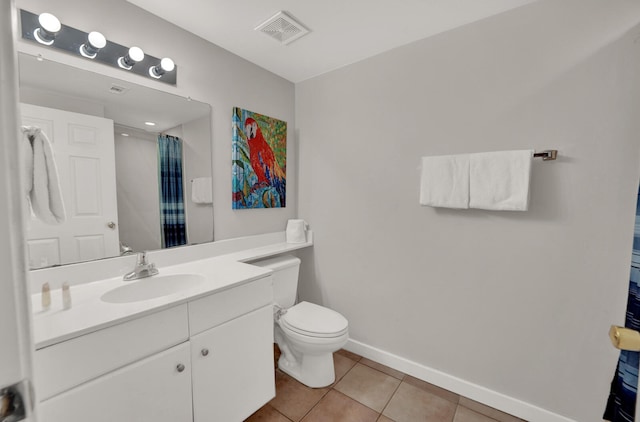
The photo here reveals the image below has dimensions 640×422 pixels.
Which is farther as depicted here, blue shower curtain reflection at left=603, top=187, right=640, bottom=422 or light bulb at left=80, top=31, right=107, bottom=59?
light bulb at left=80, top=31, right=107, bottom=59

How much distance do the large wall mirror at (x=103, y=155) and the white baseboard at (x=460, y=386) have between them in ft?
4.99

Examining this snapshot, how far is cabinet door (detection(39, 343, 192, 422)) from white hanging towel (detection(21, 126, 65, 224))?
23.8 inches

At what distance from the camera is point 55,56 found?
120cm

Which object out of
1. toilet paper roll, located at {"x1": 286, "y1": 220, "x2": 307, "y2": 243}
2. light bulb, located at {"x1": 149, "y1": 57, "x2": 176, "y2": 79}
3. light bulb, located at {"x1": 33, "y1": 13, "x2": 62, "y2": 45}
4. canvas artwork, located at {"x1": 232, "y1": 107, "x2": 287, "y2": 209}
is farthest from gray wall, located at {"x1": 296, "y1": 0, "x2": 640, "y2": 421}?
light bulb, located at {"x1": 33, "y1": 13, "x2": 62, "y2": 45}

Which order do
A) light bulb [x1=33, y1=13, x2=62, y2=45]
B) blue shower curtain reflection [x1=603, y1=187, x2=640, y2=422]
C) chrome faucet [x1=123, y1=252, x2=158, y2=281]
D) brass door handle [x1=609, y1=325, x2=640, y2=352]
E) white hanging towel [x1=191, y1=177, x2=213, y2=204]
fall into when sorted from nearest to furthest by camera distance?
brass door handle [x1=609, y1=325, x2=640, y2=352] → blue shower curtain reflection [x1=603, y1=187, x2=640, y2=422] → light bulb [x1=33, y1=13, x2=62, y2=45] → chrome faucet [x1=123, y1=252, x2=158, y2=281] → white hanging towel [x1=191, y1=177, x2=213, y2=204]

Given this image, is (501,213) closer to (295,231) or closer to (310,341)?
(310,341)

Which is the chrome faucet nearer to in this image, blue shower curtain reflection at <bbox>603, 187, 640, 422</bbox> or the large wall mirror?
the large wall mirror

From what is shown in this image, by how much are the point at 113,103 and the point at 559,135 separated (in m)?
2.26

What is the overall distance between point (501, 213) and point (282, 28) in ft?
5.49

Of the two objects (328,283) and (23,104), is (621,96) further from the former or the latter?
(23,104)

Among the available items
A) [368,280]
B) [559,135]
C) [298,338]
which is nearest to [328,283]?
[368,280]

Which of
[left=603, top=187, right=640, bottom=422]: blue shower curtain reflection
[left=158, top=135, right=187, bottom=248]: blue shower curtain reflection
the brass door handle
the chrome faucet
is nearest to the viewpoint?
the brass door handle

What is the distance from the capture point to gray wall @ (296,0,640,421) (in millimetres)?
1250

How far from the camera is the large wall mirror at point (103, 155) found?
3.83 ft
